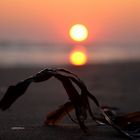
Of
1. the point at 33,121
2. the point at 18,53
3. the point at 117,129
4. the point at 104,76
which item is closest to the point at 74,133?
the point at 117,129

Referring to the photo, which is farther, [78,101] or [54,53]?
[54,53]

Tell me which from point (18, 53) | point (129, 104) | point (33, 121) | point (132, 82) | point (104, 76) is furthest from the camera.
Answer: point (18, 53)

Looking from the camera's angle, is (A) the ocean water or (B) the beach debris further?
(A) the ocean water

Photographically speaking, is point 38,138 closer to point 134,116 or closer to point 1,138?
point 1,138

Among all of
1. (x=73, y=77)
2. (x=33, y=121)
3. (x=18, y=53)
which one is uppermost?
(x=73, y=77)

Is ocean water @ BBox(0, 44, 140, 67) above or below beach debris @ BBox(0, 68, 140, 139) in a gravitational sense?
below

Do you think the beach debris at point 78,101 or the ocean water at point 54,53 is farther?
the ocean water at point 54,53

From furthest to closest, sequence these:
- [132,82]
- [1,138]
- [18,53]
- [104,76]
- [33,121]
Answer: [18,53] < [104,76] < [132,82] < [33,121] < [1,138]

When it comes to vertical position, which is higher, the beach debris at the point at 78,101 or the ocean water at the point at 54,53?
the beach debris at the point at 78,101
